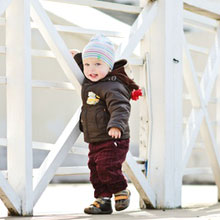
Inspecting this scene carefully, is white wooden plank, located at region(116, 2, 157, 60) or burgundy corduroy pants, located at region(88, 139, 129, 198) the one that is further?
white wooden plank, located at region(116, 2, 157, 60)

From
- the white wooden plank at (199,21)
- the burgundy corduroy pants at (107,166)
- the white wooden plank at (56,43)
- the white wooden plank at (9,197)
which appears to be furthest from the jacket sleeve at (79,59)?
the white wooden plank at (199,21)

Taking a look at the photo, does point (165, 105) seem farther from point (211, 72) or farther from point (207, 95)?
point (211, 72)

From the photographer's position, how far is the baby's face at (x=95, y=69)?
333 centimetres

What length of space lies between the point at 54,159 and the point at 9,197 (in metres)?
0.34

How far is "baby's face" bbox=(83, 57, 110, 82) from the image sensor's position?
131 inches

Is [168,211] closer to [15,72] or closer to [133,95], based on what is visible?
[133,95]

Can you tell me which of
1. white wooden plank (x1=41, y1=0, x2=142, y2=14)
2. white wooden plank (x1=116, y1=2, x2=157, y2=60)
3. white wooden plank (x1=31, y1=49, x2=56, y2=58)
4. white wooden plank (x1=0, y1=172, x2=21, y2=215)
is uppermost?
white wooden plank (x1=41, y1=0, x2=142, y2=14)

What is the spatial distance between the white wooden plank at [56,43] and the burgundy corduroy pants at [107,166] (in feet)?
1.16

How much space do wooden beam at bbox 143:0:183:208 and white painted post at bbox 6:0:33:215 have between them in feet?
3.29

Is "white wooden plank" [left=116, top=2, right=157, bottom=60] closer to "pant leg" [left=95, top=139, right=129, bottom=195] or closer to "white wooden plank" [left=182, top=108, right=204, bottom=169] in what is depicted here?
"pant leg" [left=95, top=139, right=129, bottom=195]

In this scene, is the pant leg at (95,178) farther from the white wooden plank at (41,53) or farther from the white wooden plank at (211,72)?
the white wooden plank at (211,72)

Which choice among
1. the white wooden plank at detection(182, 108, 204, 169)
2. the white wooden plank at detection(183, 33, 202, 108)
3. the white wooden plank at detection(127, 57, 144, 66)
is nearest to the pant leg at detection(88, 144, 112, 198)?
the white wooden plank at detection(127, 57, 144, 66)

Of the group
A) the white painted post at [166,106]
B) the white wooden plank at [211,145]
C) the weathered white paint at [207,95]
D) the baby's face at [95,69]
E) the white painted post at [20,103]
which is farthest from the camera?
the white wooden plank at [211,145]

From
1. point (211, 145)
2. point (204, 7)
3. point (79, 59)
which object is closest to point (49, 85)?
point (79, 59)
